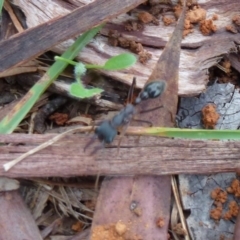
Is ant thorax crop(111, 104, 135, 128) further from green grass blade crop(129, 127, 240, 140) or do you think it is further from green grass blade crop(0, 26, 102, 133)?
green grass blade crop(0, 26, 102, 133)

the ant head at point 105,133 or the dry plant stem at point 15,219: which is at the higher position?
the ant head at point 105,133

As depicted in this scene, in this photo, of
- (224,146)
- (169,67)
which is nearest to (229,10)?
(169,67)

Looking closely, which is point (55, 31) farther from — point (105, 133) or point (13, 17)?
point (105, 133)

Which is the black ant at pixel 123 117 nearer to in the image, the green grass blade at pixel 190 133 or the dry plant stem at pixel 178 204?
the green grass blade at pixel 190 133

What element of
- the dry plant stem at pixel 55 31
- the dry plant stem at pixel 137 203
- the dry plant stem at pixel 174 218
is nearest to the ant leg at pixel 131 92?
the dry plant stem at pixel 137 203

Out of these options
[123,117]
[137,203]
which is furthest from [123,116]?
[137,203]
